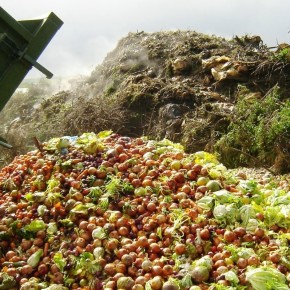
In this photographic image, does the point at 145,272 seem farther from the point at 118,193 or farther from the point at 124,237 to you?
the point at 118,193

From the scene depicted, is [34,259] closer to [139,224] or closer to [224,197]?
[139,224]

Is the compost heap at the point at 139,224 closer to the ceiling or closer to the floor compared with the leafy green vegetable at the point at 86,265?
closer to the ceiling

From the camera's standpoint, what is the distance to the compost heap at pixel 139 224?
3012 mm

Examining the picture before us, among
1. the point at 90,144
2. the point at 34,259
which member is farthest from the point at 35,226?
the point at 90,144

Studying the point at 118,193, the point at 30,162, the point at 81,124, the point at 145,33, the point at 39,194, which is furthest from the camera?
the point at 145,33

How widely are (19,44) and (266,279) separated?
2.87 meters

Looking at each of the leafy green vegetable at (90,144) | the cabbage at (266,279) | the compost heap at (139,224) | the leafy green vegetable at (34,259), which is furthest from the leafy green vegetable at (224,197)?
the leafy green vegetable at (90,144)

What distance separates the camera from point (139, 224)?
361 centimetres

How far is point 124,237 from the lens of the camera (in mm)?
3502

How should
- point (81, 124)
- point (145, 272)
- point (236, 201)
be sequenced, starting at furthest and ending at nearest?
1. point (81, 124)
2. point (236, 201)
3. point (145, 272)

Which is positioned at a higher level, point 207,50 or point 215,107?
point 207,50

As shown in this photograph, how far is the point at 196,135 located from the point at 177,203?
4282mm

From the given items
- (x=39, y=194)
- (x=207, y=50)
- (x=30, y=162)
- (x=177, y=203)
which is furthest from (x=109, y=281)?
(x=207, y=50)

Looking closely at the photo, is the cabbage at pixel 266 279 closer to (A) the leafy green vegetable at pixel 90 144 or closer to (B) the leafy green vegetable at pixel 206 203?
(B) the leafy green vegetable at pixel 206 203
